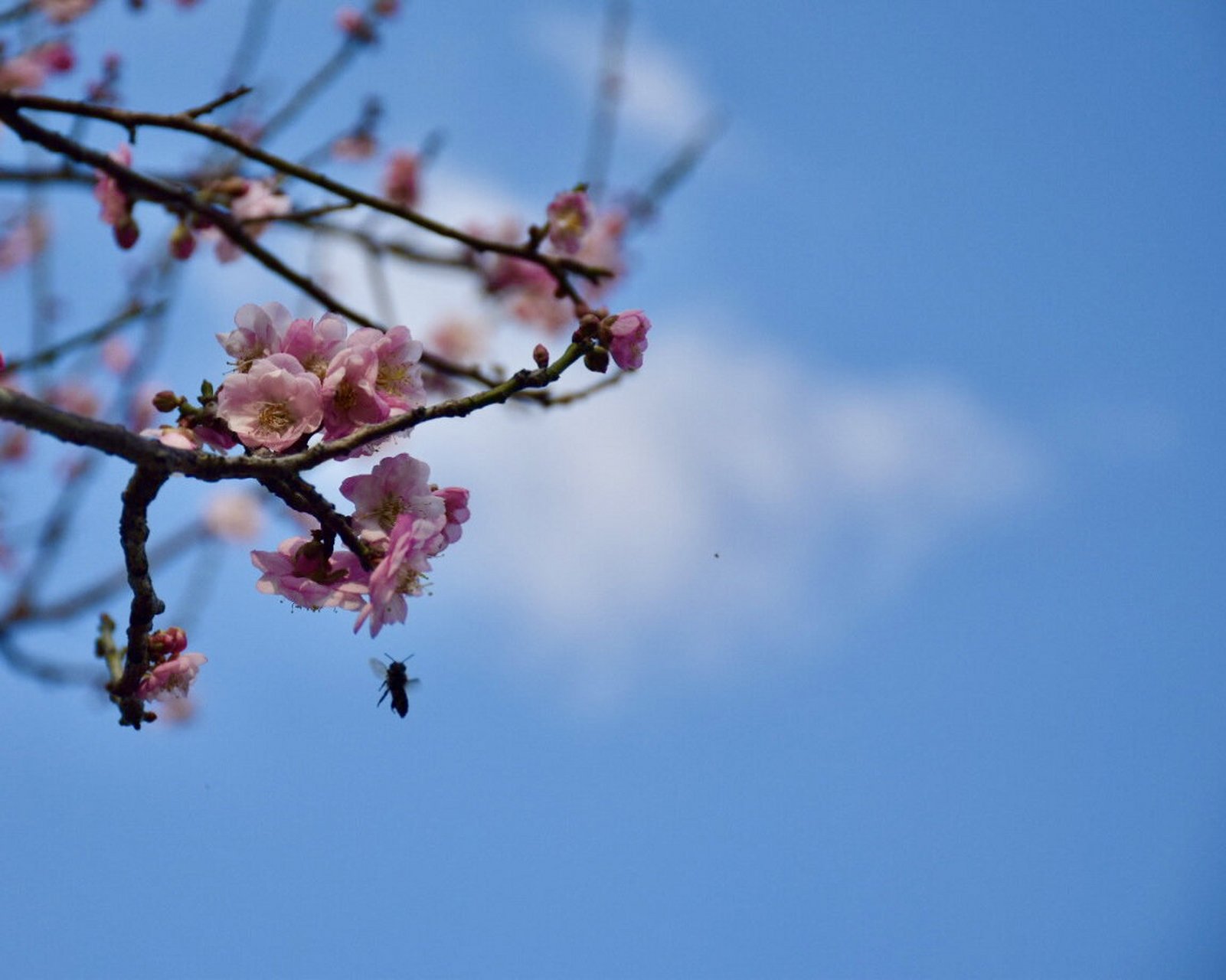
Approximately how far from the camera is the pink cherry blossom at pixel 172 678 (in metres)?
2.14

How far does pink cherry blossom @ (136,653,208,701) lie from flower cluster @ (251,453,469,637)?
0.80 feet

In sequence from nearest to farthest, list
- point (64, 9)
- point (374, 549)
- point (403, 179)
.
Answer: point (374, 549), point (64, 9), point (403, 179)

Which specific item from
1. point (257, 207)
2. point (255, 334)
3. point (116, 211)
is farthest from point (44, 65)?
point (255, 334)

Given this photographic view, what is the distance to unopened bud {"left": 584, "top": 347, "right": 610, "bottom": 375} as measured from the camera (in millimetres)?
2105

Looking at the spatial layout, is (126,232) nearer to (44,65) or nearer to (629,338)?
(629,338)

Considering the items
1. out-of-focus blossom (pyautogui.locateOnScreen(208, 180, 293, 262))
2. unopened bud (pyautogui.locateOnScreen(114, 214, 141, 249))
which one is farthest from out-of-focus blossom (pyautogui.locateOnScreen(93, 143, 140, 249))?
out-of-focus blossom (pyautogui.locateOnScreen(208, 180, 293, 262))

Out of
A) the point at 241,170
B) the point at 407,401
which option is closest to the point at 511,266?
the point at 241,170

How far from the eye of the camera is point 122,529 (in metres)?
1.93

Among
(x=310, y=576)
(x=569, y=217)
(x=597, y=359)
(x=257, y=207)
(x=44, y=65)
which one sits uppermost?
(x=44, y=65)

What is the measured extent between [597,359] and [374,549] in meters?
0.61

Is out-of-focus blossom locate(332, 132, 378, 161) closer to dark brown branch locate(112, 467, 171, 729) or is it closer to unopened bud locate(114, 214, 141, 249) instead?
unopened bud locate(114, 214, 141, 249)

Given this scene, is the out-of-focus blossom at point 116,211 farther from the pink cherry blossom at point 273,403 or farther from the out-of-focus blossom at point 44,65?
the out-of-focus blossom at point 44,65

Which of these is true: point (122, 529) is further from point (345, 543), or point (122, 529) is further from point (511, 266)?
point (511, 266)

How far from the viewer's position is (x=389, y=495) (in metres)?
2.09
